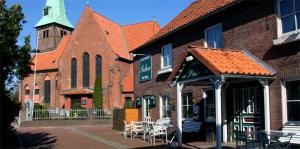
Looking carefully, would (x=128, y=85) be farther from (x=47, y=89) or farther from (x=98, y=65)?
(x=47, y=89)

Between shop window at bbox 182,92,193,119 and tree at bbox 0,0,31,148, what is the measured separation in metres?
8.03

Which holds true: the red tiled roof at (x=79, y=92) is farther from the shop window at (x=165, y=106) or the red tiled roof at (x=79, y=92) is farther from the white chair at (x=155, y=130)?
the white chair at (x=155, y=130)

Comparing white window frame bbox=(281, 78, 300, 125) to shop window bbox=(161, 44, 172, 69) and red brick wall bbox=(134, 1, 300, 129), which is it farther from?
shop window bbox=(161, 44, 172, 69)

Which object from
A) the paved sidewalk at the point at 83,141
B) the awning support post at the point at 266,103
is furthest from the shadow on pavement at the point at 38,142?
the awning support post at the point at 266,103

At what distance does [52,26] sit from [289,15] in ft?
201

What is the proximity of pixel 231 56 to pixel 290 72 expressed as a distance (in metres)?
2.04

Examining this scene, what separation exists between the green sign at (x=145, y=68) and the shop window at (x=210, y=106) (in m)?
6.68

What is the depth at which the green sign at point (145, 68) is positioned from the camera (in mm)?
22766

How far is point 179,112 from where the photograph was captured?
14.3 meters

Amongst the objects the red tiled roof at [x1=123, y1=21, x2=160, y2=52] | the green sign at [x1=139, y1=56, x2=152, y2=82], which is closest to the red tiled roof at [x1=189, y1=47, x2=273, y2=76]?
the green sign at [x1=139, y1=56, x2=152, y2=82]

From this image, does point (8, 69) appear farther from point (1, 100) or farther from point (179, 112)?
point (179, 112)

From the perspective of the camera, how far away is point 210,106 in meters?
16.3

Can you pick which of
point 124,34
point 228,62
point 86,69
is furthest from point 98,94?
point 228,62

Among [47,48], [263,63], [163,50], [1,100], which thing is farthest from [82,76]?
[263,63]
